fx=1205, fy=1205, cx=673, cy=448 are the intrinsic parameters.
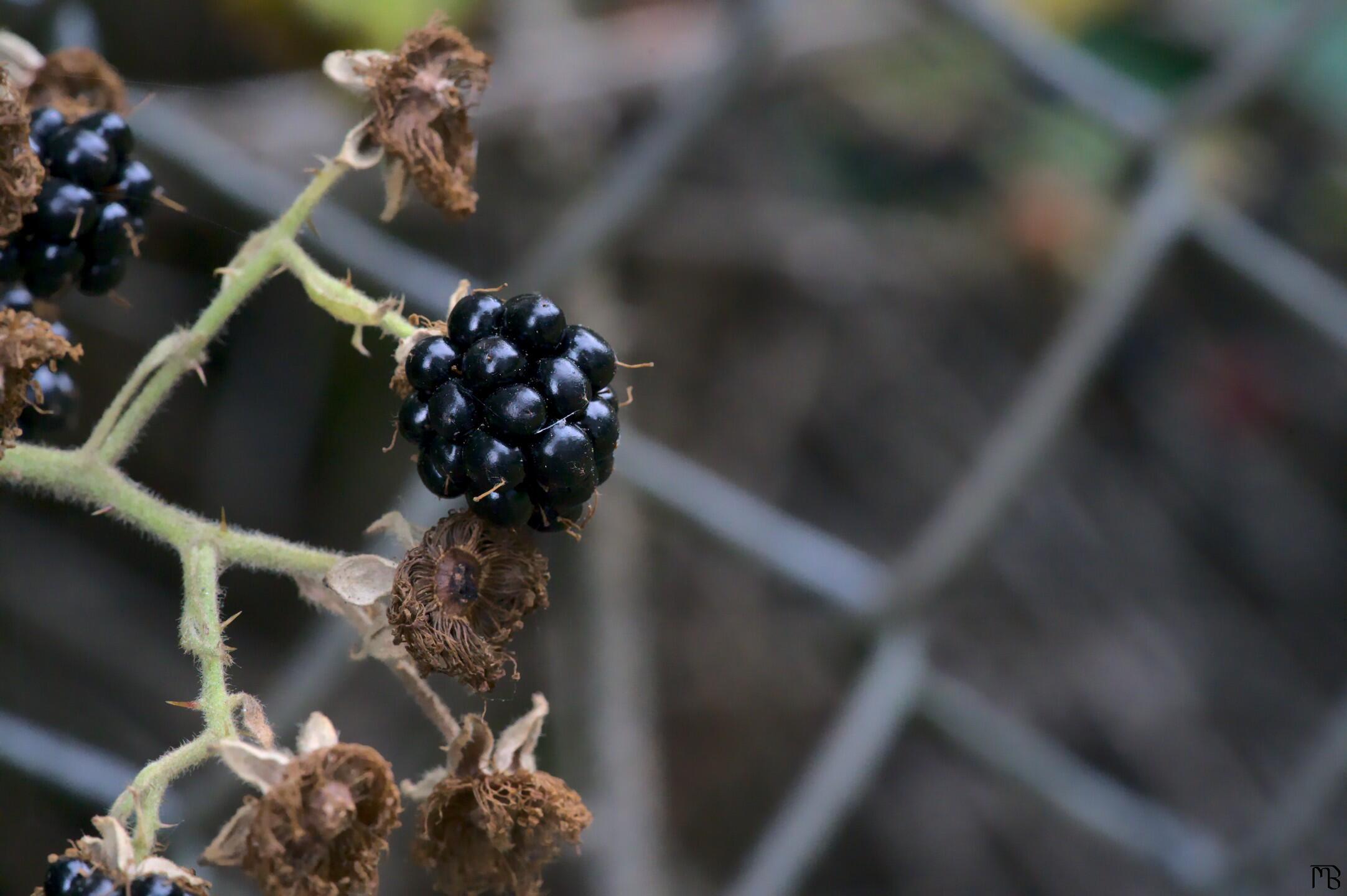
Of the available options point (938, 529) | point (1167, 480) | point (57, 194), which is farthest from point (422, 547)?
point (1167, 480)

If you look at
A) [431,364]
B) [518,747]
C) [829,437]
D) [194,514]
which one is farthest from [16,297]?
[829,437]

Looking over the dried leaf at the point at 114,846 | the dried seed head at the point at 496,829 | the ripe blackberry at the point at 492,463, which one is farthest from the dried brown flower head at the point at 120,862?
the ripe blackberry at the point at 492,463

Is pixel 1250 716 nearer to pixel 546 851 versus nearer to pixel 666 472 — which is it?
pixel 666 472

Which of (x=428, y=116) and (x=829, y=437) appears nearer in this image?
(x=428, y=116)

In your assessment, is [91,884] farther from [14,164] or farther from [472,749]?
[14,164]

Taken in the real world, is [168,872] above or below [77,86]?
below

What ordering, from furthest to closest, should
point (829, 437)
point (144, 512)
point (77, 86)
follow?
1. point (829, 437)
2. point (77, 86)
3. point (144, 512)

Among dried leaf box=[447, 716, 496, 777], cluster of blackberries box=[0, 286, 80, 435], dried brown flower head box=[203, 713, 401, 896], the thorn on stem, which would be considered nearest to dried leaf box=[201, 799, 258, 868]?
dried brown flower head box=[203, 713, 401, 896]

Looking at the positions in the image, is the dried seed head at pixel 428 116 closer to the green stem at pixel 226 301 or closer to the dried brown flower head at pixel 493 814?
the green stem at pixel 226 301
